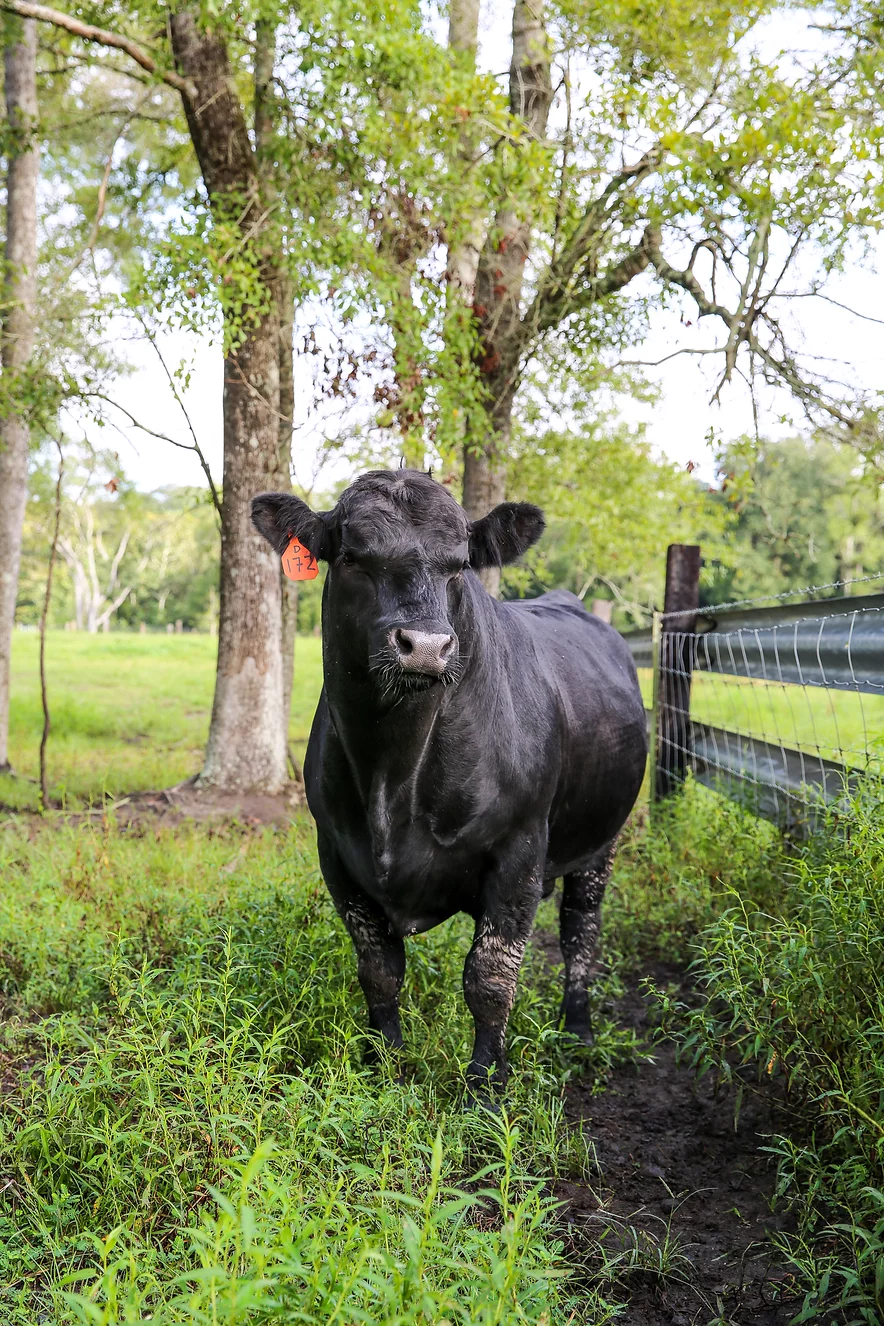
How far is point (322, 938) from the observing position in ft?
13.6

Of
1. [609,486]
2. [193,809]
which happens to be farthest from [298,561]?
[609,486]

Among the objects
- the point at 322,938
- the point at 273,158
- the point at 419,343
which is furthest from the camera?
the point at 273,158

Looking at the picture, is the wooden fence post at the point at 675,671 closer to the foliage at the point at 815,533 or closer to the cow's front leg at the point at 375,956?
the cow's front leg at the point at 375,956

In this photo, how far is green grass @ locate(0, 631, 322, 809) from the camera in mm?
9953

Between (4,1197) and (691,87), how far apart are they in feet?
26.9

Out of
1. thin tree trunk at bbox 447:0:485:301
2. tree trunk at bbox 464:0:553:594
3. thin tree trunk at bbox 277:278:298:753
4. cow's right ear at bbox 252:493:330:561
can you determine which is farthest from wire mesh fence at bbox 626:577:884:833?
thin tree trunk at bbox 277:278:298:753

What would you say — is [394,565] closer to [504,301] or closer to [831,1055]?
[831,1055]

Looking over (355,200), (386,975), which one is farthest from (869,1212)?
(355,200)

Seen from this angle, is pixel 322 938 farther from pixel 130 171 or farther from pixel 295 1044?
pixel 130 171

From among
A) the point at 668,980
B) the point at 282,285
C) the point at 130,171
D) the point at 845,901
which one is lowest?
the point at 668,980

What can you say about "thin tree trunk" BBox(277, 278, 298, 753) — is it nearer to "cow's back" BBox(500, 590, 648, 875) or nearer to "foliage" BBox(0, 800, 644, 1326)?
"cow's back" BBox(500, 590, 648, 875)

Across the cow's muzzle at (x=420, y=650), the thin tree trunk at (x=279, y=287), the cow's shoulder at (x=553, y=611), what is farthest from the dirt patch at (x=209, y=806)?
the cow's muzzle at (x=420, y=650)

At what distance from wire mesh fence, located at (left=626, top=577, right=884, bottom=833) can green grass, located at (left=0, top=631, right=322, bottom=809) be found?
4682 millimetres

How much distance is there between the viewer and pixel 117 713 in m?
15.9
